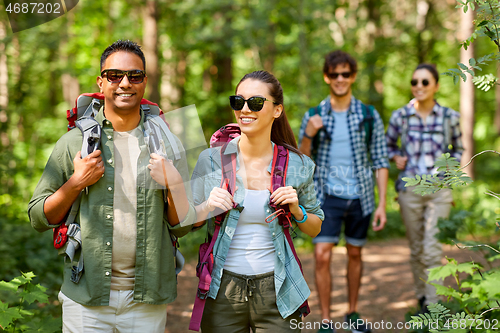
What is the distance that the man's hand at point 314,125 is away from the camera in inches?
177

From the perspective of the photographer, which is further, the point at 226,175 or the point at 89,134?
the point at 226,175

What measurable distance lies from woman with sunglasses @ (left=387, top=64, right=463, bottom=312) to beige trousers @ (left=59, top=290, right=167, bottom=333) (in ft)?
11.1

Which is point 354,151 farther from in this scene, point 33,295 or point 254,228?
point 33,295

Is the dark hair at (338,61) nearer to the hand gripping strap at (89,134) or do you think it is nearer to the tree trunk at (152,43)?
the hand gripping strap at (89,134)

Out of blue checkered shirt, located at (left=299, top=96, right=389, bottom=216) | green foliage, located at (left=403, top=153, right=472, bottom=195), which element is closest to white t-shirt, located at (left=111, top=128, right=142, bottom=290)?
green foliage, located at (left=403, top=153, right=472, bottom=195)

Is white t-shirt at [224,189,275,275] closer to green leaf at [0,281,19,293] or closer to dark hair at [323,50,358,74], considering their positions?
green leaf at [0,281,19,293]

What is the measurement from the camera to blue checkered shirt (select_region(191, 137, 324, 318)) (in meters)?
2.66

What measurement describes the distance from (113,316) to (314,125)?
2.78m

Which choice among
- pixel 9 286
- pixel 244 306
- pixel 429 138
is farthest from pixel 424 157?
pixel 9 286

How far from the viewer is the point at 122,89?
2.50 meters

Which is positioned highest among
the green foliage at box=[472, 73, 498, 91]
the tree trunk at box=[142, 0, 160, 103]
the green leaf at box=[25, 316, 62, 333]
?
the tree trunk at box=[142, 0, 160, 103]

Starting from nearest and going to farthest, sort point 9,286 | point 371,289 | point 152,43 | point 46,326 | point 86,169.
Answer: point 86,169
point 9,286
point 46,326
point 371,289
point 152,43

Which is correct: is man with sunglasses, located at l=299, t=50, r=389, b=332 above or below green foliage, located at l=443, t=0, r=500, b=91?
below

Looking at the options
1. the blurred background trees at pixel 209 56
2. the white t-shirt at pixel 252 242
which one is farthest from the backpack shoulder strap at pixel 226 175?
the blurred background trees at pixel 209 56
